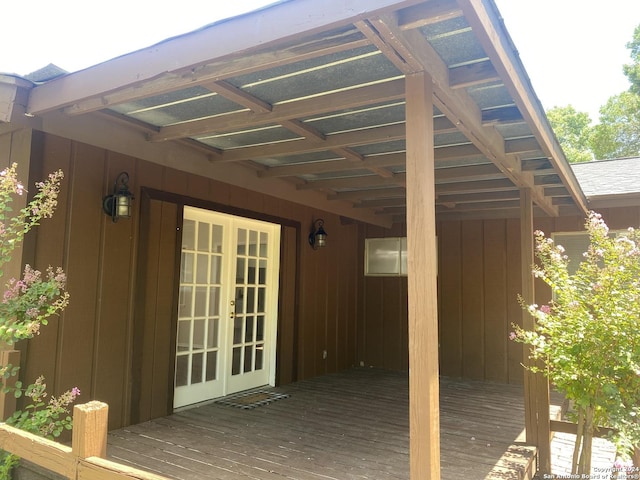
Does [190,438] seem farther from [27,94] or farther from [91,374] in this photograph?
[27,94]

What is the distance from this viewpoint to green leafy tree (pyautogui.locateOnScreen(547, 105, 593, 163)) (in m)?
22.1

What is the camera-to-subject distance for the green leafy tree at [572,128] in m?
22.1

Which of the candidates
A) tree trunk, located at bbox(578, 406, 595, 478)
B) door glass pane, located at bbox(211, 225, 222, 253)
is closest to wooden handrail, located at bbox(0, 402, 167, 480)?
tree trunk, located at bbox(578, 406, 595, 478)

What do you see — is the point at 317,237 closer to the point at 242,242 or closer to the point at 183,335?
the point at 242,242

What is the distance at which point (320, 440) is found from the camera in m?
3.55

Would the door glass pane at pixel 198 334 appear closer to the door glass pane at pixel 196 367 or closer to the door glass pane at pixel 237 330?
the door glass pane at pixel 196 367

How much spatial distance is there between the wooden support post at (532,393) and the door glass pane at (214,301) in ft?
9.17

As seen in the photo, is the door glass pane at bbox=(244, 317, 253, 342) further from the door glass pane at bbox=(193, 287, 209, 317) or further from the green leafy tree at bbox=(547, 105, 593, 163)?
the green leafy tree at bbox=(547, 105, 593, 163)

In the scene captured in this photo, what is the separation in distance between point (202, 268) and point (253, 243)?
82cm

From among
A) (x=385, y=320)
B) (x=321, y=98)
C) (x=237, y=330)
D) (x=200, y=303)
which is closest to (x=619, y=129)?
(x=385, y=320)

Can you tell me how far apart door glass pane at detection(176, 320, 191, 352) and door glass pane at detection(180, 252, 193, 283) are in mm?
382

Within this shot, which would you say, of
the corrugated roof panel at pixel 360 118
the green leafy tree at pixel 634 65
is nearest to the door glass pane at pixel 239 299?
the corrugated roof panel at pixel 360 118

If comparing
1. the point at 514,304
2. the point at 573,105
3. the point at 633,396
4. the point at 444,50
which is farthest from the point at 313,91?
the point at 573,105

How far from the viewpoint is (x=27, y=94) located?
281cm
